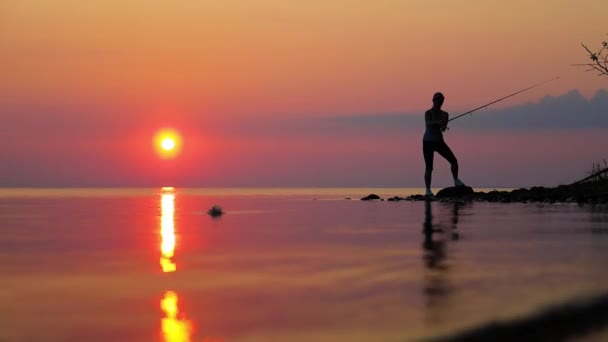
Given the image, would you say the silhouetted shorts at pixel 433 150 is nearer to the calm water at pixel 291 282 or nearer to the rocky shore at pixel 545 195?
the rocky shore at pixel 545 195

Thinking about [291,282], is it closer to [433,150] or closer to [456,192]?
[433,150]

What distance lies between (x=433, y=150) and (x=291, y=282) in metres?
22.7

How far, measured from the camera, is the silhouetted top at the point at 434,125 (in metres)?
29.4

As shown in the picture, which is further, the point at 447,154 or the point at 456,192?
the point at 456,192

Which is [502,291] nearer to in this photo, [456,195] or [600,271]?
[600,271]

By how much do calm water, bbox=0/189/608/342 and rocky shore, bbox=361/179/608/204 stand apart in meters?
11.4

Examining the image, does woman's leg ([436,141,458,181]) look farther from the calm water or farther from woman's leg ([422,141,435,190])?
the calm water

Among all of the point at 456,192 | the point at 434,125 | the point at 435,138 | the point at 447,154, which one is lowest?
the point at 456,192

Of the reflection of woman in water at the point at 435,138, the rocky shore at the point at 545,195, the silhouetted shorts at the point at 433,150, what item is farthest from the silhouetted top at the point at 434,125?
the rocky shore at the point at 545,195

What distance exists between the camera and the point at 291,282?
806 centimetres

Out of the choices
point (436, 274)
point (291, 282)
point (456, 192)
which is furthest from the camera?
point (456, 192)

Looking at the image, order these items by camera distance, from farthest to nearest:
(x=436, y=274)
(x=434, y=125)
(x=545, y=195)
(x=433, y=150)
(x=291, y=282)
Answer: (x=433, y=150)
(x=434, y=125)
(x=545, y=195)
(x=436, y=274)
(x=291, y=282)

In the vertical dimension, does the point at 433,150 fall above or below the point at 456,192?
above

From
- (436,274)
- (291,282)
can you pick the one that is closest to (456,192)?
(436,274)
